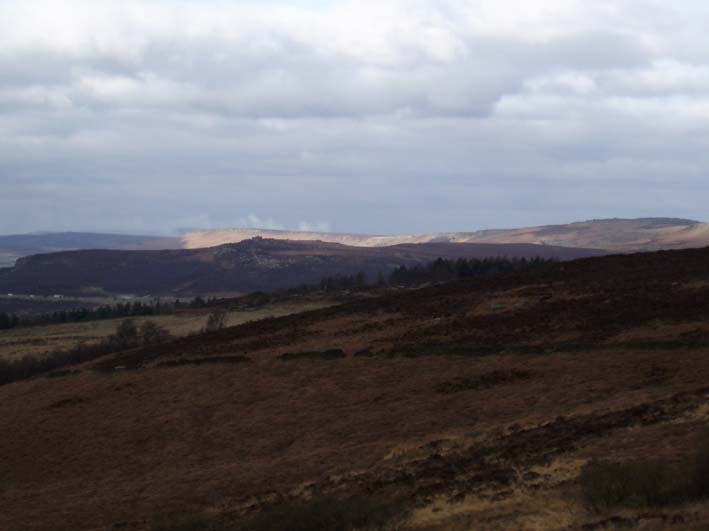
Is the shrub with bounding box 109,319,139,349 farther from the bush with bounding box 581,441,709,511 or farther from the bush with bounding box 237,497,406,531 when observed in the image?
the bush with bounding box 581,441,709,511

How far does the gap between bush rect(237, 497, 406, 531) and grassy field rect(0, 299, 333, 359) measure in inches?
2758

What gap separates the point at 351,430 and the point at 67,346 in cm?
6711

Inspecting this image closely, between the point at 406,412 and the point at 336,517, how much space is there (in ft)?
41.1

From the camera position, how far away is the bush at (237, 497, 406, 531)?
18.0 m

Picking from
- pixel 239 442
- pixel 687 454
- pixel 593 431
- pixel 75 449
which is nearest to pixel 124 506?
pixel 239 442

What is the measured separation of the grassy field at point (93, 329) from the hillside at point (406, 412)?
38.9 metres

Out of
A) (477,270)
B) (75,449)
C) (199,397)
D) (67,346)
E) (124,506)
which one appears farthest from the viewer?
(477,270)

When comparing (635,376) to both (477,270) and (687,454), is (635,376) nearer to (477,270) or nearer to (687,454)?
(687,454)

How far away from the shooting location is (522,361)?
35.3m

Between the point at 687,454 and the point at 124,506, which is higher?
the point at 687,454

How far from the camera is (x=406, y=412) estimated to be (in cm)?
3073

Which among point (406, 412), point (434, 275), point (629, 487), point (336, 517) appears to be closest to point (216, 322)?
point (434, 275)

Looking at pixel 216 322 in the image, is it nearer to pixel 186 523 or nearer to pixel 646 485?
pixel 186 523

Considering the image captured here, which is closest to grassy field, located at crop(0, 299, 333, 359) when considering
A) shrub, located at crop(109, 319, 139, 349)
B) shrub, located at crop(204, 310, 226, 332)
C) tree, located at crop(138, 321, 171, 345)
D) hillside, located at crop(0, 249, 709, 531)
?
shrub, located at crop(204, 310, 226, 332)
